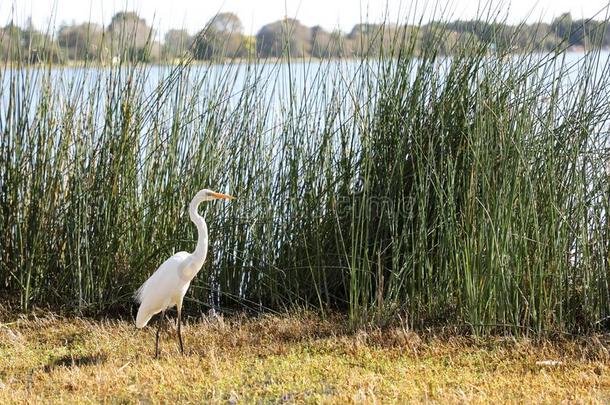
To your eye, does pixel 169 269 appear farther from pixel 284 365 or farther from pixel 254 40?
pixel 254 40

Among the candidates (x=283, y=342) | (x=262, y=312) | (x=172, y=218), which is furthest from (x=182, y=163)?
(x=283, y=342)

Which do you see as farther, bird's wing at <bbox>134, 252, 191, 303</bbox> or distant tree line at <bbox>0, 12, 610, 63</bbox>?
distant tree line at <bbox>0, 12, 610, 63</bbox>

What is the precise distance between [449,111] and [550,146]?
0.55 metres

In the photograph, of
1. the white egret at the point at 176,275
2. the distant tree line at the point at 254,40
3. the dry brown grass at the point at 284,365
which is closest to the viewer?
the dry brown grass at the point at 284,365

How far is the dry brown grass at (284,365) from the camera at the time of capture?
3525 millimetres

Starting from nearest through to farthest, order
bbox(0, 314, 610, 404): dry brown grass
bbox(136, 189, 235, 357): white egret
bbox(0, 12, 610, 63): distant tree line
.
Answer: bbox(0, 314, 610, 404): dry brown grass < bbox(136, 189, 235, 357): white egret < bbox(0, 12, 610, 63): distant tree line

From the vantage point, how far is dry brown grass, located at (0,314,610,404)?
3.53 metres

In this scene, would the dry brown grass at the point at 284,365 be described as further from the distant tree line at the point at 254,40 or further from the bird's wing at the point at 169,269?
the distant tree line at the point at 254,40

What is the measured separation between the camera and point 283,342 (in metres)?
4.28

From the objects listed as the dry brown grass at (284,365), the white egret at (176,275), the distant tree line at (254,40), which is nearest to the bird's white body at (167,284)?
the white egret at (176,275)

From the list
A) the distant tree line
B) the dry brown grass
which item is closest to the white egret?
the dry brown grass

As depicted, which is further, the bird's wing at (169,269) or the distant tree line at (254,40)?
the distant tree line at (254,40)

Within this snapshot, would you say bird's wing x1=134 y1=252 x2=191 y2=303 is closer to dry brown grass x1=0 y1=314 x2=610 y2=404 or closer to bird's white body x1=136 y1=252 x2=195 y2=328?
bird's white body x1=136 y1=252 x2=195 y2=328

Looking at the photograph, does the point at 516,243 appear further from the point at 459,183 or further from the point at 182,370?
the point at 182,370
